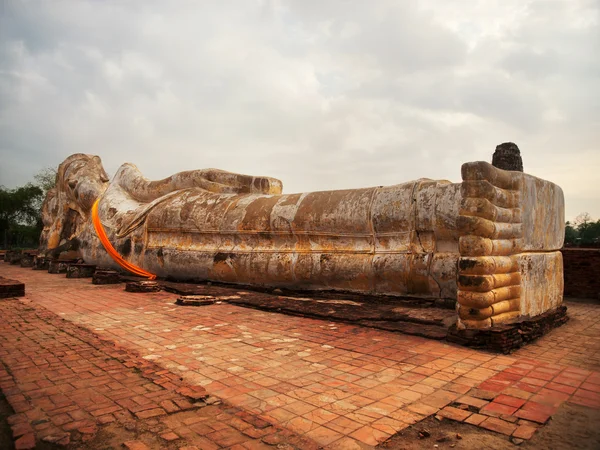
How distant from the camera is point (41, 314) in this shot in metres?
4.95

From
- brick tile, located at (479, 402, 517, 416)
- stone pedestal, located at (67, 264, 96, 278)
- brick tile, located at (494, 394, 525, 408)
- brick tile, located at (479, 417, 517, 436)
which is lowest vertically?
brick tile, located at (479, 417, 517, 436)

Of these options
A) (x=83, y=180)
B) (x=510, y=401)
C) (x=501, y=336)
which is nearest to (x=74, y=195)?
(x=83, y=180)

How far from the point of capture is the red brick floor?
242cm

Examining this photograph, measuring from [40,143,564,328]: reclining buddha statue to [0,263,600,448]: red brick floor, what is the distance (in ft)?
2.10

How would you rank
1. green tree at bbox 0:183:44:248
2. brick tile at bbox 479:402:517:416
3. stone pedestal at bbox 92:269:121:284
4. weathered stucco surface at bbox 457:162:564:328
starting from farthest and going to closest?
green tree at bbox 0:183:44:248
stone pedestal at bbox 92:269:121:284
weathered stucco surface at bbox 457:162:564:328
brick tile at bbox 479:402:517:416

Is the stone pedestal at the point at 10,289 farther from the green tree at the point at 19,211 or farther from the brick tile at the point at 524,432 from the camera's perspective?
the green tree at the point at 19,211

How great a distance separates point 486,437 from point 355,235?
396 centimetres

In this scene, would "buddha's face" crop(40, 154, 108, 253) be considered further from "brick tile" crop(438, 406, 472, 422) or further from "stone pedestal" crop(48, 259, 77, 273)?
"brick tile" crop(438, 406, 472, 422)

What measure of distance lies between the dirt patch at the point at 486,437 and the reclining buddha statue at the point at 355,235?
1575 mm

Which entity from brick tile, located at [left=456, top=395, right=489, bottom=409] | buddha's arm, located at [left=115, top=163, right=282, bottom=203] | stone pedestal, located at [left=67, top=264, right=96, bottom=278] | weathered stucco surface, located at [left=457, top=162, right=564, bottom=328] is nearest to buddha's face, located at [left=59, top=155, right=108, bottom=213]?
stone pedestal, located at [left=67, top=264, right=96, bottom=278]

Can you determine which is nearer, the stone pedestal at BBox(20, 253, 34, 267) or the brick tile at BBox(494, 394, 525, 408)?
the brick tile at BBox(494, 394, 525, 408)

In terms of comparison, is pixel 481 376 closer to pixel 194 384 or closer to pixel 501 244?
pixel 501 244

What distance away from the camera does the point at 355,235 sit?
606 centimetres

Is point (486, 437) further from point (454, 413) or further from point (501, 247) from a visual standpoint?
point (501, 247)
